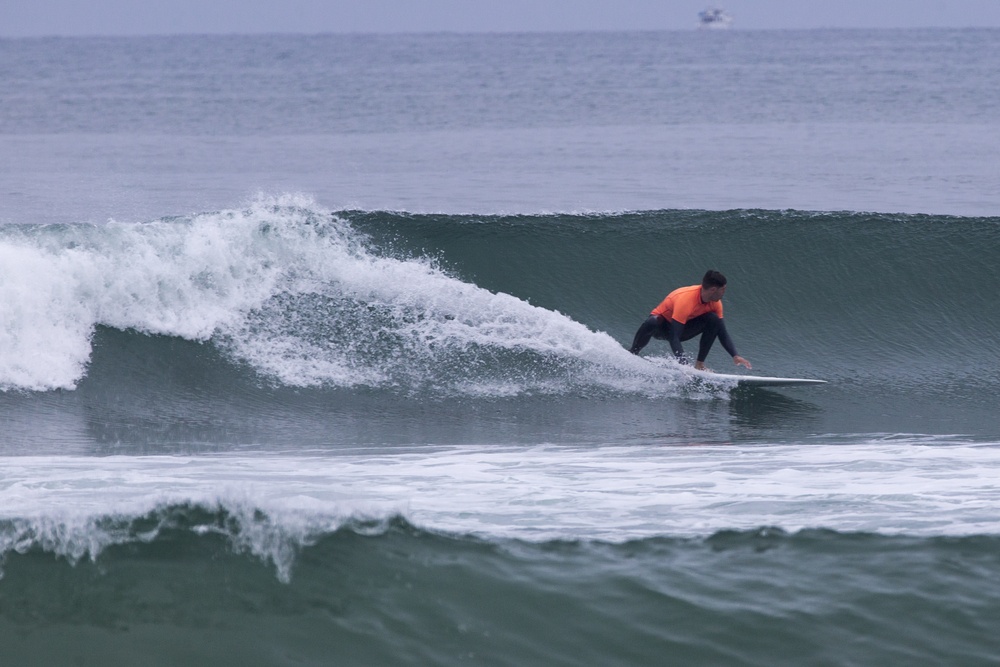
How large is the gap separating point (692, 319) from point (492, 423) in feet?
6.77

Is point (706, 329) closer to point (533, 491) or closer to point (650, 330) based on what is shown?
point (650, 330)

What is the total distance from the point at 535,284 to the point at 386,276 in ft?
6.18

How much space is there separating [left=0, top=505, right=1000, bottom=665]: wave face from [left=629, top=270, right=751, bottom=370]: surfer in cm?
383

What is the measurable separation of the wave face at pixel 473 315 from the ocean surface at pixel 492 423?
4 cm

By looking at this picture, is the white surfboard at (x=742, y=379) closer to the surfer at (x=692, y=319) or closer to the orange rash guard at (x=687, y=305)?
the surfer at (x=692, y=319)

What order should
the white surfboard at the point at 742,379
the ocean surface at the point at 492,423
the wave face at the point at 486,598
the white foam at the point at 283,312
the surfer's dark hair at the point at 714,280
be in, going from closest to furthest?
the wave face at the point at 486,598 → the ocean surface at the point at 492,423 → the surfer's dark hair at the point at 714,280 → the white surfboard at the point at 742,379 → the white foam at the point at 283,312

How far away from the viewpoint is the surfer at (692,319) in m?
9.66

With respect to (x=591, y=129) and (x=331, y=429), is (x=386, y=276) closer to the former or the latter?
(x=331, y=429)

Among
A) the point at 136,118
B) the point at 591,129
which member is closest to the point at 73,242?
the point at 591,129

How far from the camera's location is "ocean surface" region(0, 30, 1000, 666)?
521cm

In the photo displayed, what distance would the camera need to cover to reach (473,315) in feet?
36.9

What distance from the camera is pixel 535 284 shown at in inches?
501

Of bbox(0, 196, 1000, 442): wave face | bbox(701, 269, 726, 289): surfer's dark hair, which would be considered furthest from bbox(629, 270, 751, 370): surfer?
bbox(0, 196, 1000, 442): wave face

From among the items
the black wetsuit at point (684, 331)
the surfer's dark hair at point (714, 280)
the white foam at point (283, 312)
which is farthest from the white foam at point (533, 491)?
the white foam at point (283, 312)
